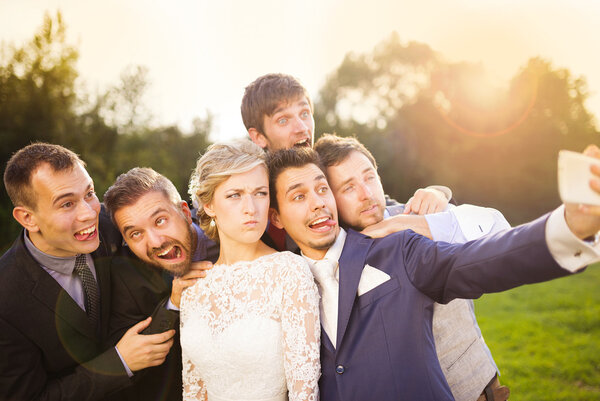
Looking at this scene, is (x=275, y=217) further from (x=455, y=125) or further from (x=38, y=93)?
(x=455, y=125)

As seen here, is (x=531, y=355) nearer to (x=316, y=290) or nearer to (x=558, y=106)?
(x=316, y=290)

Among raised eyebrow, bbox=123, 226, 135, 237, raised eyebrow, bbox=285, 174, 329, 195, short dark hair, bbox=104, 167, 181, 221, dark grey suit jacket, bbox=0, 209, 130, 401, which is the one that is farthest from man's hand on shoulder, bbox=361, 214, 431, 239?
dark grey suit jacket, bbox=0, 209, 130, 401

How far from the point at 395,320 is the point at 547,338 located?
7.16 metres

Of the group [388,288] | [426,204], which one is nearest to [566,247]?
[388,288]

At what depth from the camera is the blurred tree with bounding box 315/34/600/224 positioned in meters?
24.9

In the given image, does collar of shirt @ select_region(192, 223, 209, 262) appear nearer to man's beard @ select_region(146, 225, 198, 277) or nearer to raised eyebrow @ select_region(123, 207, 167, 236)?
man's beard @ select_region(146, 225, 198, 277)

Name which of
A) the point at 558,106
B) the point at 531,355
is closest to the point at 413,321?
the point at 531,355

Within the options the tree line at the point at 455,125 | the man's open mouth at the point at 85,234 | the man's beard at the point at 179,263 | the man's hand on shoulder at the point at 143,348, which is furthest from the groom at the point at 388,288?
the tree line at the point at 455,125

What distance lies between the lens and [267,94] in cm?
448

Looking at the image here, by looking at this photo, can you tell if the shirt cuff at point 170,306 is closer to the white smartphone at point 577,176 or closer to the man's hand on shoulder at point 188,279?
the man's hand on shoulder at point 188,279

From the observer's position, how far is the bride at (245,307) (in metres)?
2.53

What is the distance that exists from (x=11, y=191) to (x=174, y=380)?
2.03 m

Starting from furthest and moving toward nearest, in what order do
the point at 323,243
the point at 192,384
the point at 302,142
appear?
1. the point at 302,142
2. the point at 192,384
3. the point at 323,243

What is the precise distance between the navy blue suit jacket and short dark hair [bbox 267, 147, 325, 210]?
0.81m
